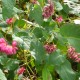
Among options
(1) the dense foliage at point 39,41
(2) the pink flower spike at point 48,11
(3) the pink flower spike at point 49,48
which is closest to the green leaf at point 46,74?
(1) the dense foliage at point 39,41

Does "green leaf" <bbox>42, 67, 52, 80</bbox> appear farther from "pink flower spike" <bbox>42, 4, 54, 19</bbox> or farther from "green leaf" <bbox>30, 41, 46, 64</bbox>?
"pink flower spike" <bbox>42, 4, 54, 19</bbox>

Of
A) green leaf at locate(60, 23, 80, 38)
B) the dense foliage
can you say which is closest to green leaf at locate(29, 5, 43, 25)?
the dense foliage

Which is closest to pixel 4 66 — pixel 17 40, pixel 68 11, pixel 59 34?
pixel 17 40

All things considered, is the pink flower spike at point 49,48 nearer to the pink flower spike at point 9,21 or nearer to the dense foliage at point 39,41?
the dense foliage at point 39,41

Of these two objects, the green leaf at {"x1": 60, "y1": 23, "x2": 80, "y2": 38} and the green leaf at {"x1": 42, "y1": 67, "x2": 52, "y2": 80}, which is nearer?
the green leaf at {"x1": 60, "y1": 23, "x2": 80, "y2": 38}

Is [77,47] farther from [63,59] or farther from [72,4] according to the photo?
[72,4]
